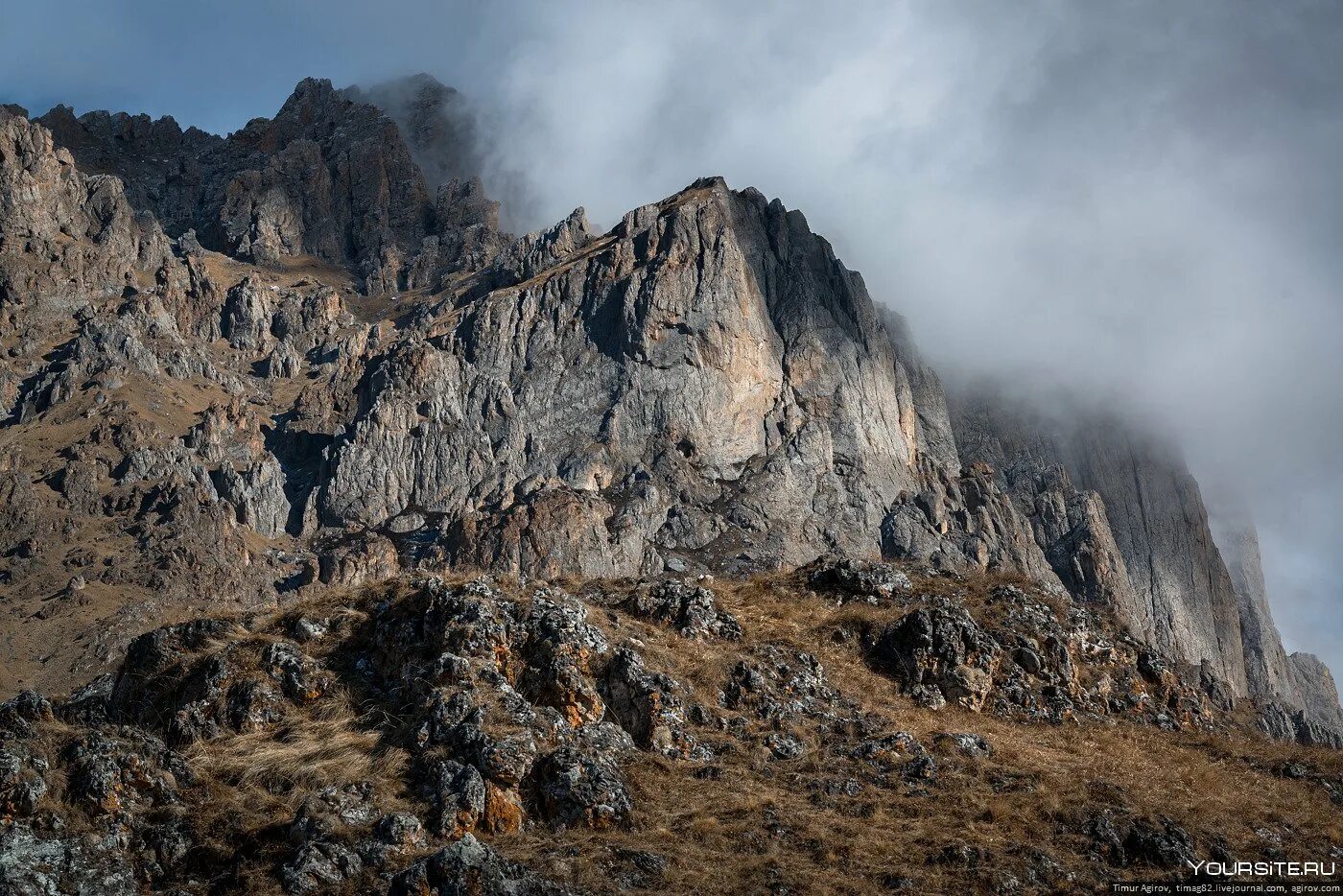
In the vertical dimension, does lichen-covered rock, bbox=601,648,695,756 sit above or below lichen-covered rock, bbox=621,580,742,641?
below

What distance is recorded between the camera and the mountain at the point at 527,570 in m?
18.5

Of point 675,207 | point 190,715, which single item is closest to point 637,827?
point 190,715

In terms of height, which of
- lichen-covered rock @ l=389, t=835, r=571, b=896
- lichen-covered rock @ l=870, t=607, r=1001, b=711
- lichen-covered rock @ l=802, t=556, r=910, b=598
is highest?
lichen-covered rock @ l=802, t=556, r=910, b=598

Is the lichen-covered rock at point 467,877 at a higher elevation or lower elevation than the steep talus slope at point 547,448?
lower

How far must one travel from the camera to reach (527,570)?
5763 inches

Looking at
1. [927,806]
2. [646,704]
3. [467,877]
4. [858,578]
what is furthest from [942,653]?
[467,877]

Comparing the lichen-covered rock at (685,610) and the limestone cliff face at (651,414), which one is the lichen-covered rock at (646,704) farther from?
the limestone cliff face at (651,414)

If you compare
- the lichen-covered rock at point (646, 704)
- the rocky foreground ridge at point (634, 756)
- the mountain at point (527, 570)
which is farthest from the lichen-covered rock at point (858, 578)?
the lichen-covered rock at point (646, 704)

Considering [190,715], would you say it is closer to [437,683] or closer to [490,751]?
[437,683]

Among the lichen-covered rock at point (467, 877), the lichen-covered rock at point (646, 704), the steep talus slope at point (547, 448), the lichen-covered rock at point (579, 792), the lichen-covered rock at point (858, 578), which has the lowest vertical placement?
the lichen-covered rock at point (467, 877)

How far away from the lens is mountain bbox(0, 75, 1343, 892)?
18500 mm

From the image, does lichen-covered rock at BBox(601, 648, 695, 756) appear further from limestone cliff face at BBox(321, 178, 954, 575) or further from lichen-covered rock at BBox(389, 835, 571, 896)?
limestone cliff face at BBox(321, 178, 954, 575)

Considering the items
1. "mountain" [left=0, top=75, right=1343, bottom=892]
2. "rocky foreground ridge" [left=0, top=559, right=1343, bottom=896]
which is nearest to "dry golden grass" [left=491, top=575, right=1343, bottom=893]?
"rocky foreground ridge" [left=0, top=559, right=1343, bottom=896]

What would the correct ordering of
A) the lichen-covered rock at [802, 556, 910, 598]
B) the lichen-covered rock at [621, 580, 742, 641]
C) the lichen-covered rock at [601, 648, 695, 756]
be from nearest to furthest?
the lichen-covered rock at [601, 648, 695, 756], the lichen-covered rock at [621, 580, 742, 641], the lichen-covered rock at [802, 556, 910, 598]
